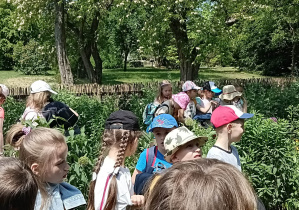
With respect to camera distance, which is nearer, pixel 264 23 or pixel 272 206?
pixel 272 206

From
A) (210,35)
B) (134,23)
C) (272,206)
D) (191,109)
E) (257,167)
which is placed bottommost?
(272,206)

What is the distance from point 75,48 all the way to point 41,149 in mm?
19961

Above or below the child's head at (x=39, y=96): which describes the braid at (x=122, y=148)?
below

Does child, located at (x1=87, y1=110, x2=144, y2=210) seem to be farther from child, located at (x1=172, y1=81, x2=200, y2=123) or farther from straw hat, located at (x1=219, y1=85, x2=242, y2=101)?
straw hat, located at (x1=219, y1=85, x2=242, y2=101)

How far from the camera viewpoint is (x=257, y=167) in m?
4.50

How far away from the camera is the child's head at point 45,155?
252cm

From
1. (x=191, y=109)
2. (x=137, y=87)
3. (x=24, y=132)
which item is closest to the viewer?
(x=24, y=132)

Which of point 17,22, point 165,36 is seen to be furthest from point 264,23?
point 17,22

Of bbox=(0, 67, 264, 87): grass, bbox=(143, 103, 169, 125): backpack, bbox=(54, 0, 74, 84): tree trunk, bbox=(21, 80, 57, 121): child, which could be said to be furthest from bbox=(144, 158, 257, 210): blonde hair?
bbox=(0, 67, 264, 87): grass

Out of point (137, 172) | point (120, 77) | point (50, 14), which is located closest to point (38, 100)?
point (137, 172)

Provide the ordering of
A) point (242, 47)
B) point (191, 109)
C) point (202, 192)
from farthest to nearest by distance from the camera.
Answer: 1. point (242, 47)
2. point (191, 109)
3. point (202, 192)

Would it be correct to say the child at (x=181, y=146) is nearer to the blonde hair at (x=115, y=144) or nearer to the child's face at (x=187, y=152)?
the child's face at (x=187, y=152)

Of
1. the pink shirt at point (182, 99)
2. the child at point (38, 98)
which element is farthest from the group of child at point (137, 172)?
the pink shirt at point (182, 99)

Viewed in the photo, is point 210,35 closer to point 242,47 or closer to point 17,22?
point 17,22
